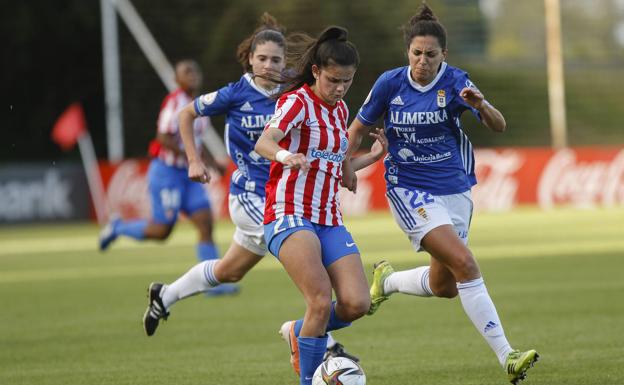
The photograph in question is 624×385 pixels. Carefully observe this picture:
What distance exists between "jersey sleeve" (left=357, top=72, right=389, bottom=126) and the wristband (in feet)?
4.77

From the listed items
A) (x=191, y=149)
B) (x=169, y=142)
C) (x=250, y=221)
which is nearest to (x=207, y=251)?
(x=169, y=142)

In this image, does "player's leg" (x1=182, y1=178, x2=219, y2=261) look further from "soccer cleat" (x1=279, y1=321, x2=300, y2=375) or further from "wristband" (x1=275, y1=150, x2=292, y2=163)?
"wristband" (x1=275, y1=150, x2=292, y2=163)

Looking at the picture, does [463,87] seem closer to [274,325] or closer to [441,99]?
[441,99]

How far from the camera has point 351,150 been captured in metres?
7.77

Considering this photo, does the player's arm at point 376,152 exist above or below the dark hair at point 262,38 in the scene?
below

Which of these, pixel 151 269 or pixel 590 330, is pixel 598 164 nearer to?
pixel 151 269

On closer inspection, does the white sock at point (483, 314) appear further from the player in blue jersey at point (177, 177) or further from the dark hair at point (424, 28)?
the player in blue jersey at point (177, 177)

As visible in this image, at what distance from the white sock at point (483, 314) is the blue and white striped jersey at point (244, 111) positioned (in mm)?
2125

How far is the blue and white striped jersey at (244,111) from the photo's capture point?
886cm

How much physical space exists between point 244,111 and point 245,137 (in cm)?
20

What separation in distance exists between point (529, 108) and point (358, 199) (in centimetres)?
902

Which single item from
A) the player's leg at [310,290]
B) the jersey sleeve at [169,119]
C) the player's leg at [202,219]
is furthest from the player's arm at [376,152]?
the jersey sleeve at [169,119]

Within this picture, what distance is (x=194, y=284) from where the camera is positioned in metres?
9.16

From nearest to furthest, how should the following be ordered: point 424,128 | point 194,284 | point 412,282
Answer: point 424,128, point 412,282, point 194,284
